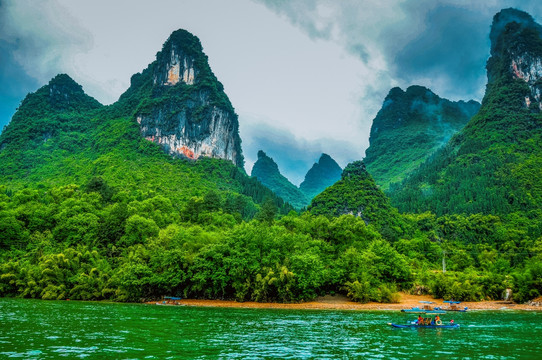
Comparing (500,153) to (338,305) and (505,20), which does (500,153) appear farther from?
(505,20)

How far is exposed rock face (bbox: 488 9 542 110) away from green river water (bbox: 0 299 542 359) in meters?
131

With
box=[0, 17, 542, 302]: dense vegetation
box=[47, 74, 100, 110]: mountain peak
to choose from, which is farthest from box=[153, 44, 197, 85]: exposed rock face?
box=[47, 74, 100, 110]: mountain peak

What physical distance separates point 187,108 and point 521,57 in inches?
4891

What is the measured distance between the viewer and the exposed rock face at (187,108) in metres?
140

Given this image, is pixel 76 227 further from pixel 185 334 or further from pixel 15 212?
pixel 185 334

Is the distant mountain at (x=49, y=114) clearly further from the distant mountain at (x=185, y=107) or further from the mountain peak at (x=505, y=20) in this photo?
the mountain peak at (x=505, y=20)

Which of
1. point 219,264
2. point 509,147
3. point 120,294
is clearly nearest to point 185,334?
point 219,264

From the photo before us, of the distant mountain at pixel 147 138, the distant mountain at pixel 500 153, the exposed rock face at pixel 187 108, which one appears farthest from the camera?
the exposed rock face at pixel 187 108

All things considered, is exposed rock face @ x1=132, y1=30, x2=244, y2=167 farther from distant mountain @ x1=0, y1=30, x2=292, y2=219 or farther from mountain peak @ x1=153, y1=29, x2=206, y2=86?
distant mountain @ x1=0, y1=30, x2=292, y2=219

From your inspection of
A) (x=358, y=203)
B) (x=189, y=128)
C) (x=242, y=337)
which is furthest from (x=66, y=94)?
(x=242, y=337)

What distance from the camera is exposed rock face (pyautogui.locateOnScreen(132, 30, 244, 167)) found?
140 m

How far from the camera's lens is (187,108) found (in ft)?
476

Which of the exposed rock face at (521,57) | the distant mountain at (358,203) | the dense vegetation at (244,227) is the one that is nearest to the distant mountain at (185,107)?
the dense vegetation at (244,227)

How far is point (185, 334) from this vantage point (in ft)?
85.3
